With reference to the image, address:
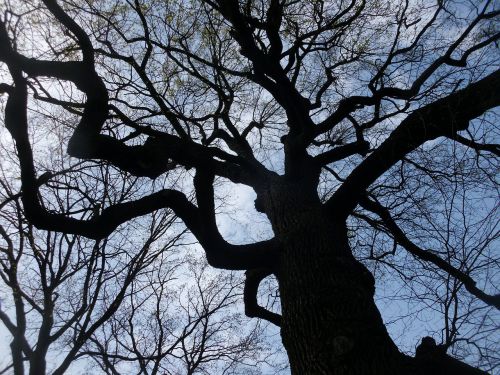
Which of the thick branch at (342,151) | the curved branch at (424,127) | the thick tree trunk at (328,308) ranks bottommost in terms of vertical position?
the thick tree trunk at (328,308)

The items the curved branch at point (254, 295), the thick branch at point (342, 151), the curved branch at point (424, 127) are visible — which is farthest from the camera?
the thick branch at point (342, 151)

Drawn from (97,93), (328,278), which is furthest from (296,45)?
(328,278)

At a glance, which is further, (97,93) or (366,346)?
(97,93)

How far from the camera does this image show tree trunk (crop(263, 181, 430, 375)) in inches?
84.0

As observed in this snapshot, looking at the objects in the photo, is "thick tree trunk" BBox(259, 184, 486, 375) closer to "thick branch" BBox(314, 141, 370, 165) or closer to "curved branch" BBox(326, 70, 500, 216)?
"curved branch" BBox(326, 70, 500, 216)

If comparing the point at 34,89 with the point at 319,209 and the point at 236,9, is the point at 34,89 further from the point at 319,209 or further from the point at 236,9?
the point at 319,209

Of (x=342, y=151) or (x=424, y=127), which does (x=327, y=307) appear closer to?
(x=424, y=127)

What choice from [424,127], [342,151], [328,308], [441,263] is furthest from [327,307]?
[342,151]

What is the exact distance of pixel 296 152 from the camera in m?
4.28

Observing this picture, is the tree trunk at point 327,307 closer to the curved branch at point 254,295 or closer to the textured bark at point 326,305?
the textured bark at point 326,305

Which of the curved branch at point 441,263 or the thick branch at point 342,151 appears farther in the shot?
the thick branch at point 342,151

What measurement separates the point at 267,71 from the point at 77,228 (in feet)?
8.63

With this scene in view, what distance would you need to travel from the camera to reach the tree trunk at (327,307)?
2.13 m

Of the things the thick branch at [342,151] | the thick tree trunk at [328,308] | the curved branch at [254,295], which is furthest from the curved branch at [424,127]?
the thick branch at [342,151]
